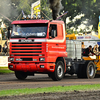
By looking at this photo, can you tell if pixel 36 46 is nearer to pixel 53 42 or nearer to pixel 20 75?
pixel 53 42

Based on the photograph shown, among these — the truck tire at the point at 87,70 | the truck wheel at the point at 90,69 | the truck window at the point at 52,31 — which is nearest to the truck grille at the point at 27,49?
the truck window at the point at 52,31

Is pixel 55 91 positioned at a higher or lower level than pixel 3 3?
lower

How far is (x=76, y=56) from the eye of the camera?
19828 millimetres

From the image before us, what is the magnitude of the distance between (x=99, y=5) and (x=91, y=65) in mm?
56831

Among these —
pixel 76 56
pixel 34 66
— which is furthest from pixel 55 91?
pixel 76 56

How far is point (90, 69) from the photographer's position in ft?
66.9

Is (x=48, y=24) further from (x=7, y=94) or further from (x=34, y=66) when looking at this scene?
(x=7, y=94)

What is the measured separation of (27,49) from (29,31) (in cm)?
89

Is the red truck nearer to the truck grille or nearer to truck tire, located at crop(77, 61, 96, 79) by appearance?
the truck grille

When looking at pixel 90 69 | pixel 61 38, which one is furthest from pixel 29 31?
pixel 90 69

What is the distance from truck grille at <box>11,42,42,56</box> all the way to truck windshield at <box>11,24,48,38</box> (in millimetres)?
395

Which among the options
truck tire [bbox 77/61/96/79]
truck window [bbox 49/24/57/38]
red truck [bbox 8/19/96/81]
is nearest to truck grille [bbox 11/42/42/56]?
red truck [bbox 8/19/96/81]

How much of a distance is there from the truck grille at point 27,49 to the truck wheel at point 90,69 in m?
4.01

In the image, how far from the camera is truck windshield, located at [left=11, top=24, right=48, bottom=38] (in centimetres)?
1703
